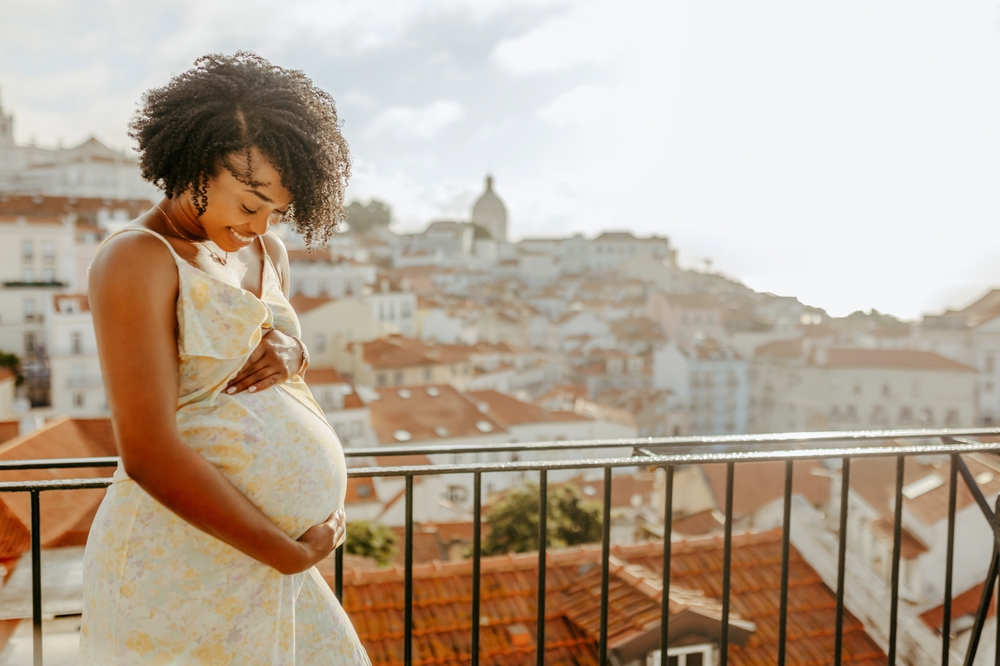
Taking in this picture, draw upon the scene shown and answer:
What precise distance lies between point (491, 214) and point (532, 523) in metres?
82.6

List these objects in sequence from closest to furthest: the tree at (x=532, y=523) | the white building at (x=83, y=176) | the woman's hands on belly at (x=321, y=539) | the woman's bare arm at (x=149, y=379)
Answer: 1. the woman's bare arm at (x=149, y=379)
2. the woman's hands on belly at (x=321, y=539)
3. the tree at (x=532, y=523)
4. the white building at (x=83, y=176)

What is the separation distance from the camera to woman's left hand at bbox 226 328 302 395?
1335mm

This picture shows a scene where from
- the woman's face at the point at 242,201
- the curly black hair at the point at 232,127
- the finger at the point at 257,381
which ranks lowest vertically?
the finger at the point at 257,381

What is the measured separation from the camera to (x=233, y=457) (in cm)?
130

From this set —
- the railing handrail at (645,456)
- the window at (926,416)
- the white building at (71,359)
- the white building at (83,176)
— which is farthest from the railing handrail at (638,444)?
the white building at (83,176)

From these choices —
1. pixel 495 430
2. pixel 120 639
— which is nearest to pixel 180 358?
pixel 120 639

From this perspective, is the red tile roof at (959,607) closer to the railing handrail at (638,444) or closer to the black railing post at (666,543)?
the railing handrail at (638,444)

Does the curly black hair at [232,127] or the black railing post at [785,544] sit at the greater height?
the curly black hair at [232,127]

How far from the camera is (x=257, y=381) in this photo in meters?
1.34

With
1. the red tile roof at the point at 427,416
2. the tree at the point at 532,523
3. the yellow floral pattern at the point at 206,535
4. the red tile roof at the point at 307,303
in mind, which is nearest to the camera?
the yellow floral pattern at the point at 206,535

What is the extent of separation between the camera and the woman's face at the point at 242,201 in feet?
4.08

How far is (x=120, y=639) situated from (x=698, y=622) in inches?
197

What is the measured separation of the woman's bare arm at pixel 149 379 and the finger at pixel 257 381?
135 mm

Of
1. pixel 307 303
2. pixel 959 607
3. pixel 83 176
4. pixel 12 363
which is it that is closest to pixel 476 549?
pixel 959 607
